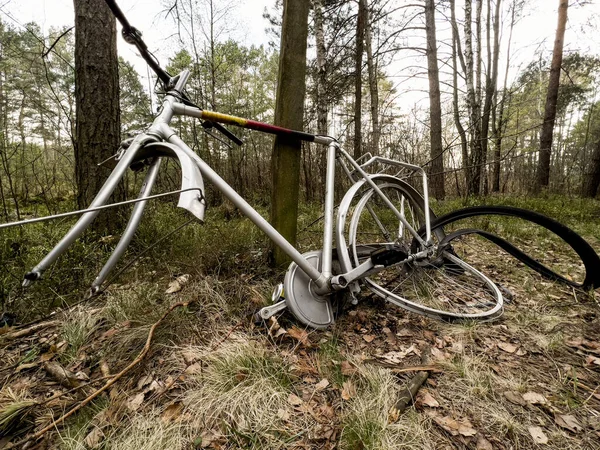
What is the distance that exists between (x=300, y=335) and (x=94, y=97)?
3214 millimetres

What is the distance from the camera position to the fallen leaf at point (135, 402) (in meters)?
1.17

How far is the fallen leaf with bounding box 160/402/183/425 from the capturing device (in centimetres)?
112

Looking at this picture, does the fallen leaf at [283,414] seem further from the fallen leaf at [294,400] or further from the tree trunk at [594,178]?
the tree trunk at [594,178]

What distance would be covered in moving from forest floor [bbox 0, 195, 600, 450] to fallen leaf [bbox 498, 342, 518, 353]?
0.03 metres

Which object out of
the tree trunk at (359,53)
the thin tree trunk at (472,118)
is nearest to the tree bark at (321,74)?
the tree trunk at (359,53)

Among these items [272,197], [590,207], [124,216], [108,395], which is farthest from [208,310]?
[590,207]

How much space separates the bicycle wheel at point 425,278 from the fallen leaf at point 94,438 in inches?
58.5

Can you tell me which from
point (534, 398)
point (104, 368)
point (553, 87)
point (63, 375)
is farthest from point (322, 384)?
point (553, 87)

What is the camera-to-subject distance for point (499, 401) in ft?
4.03

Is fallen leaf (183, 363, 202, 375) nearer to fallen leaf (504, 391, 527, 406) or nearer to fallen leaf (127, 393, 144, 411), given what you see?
fallen leaf (127, 393, 144, 411)

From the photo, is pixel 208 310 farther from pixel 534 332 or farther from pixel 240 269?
pixel 534 332

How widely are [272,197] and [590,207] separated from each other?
22.0 ft

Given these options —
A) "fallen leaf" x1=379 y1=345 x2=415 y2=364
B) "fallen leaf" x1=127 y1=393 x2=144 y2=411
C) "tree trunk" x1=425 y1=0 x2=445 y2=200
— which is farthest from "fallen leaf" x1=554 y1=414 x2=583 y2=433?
"tree trunk" x1=425 y1=0 x2=445 y2=200

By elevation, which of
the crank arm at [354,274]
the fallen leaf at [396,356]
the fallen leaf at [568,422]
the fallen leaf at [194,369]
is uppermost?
the crank arm at [354,274]
